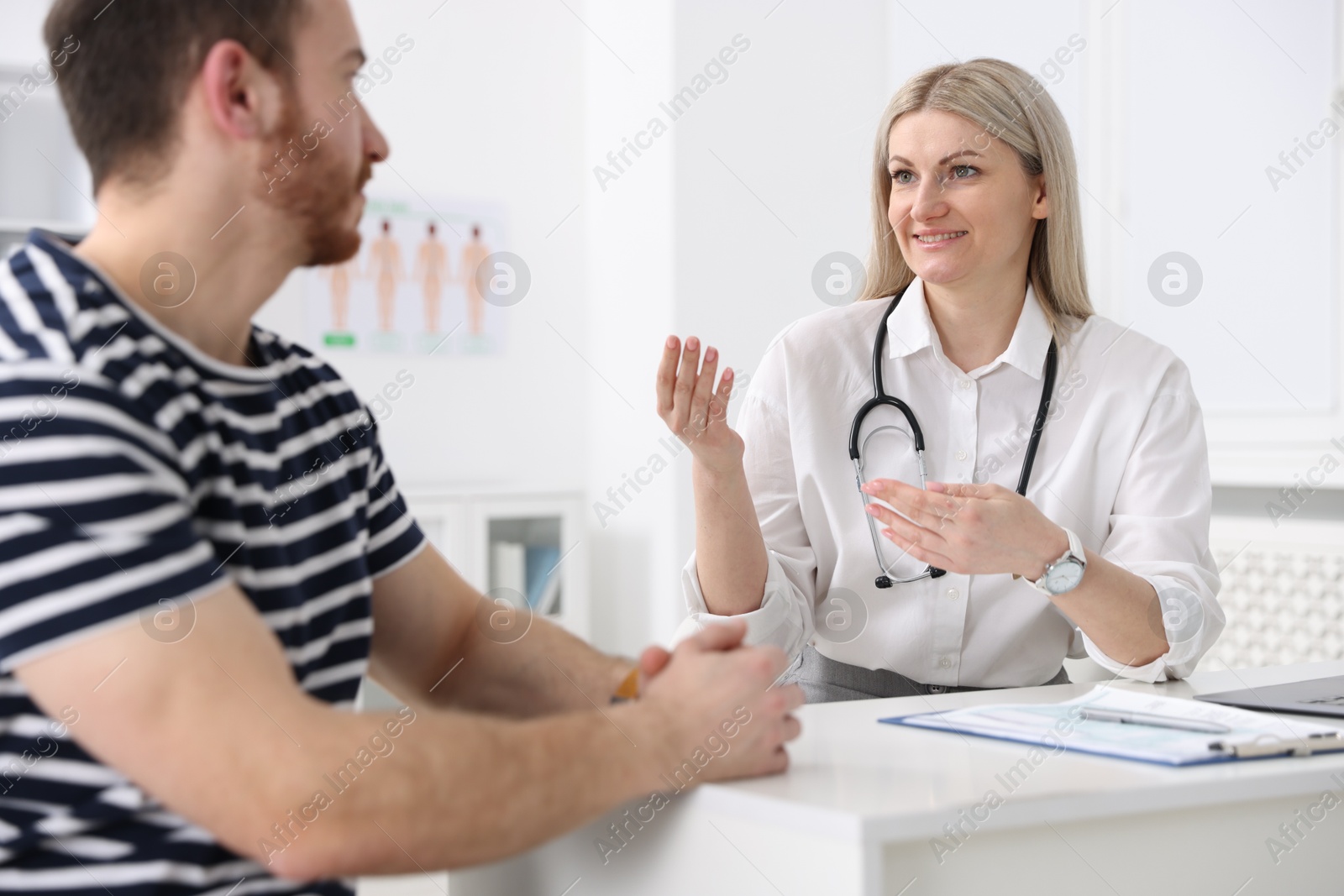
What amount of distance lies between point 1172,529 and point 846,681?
1.68ft

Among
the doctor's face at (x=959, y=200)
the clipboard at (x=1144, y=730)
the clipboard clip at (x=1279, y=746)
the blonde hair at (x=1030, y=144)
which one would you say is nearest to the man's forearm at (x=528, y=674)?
the clipboard at (x=1144, y=730)

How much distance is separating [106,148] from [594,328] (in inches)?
140

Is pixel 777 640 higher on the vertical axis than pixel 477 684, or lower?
lower

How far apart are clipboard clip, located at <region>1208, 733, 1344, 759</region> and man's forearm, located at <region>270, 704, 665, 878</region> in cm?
52

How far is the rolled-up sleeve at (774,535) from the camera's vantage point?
172 cm

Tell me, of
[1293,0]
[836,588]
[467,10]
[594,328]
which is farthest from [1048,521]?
[467,10]

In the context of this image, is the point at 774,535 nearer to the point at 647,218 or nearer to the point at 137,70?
the point at 137,70

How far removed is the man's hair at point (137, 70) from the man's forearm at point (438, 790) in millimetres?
481

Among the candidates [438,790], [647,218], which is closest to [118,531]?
[438,790]

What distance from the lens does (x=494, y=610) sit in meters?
1.27

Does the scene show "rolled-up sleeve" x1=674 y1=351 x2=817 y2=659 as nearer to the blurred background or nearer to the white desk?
the white desk

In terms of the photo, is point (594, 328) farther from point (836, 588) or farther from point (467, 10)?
point (836, 588)

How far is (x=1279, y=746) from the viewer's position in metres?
1.08

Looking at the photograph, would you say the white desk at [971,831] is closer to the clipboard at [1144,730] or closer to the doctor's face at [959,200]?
the clipboard at [1144,730]
